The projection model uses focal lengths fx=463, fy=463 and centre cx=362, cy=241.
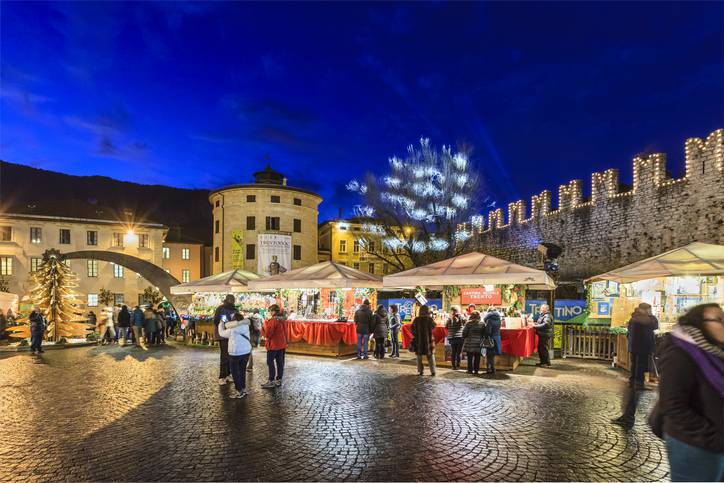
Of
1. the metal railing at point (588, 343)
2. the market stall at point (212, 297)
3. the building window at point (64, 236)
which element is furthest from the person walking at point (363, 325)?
the building window at point (64, 236)

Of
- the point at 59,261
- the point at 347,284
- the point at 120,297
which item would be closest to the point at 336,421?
the point at 347,284

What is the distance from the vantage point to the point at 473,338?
10.4 meters

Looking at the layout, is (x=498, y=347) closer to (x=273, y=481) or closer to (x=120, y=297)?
(x=273, y=481)

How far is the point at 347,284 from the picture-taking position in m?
14.0

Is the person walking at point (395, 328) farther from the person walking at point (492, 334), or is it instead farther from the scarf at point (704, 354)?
the scarf at point (704, 354)

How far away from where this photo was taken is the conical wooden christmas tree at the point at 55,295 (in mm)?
18219

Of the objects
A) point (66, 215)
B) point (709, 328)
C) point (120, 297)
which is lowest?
point (120, 297)

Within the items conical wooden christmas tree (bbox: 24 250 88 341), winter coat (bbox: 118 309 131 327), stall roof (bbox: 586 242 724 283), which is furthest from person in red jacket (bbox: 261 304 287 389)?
conical wooden christmas tree (bbox: 24 250 88 341)

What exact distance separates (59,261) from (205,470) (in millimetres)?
17728

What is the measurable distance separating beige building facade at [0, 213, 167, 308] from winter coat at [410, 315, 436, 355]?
3519 cm

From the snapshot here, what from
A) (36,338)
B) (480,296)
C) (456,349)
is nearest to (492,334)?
(456,349)

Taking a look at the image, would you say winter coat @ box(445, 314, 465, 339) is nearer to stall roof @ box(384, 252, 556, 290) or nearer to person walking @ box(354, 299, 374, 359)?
stall roof @ box(384, 252, 556, 290)

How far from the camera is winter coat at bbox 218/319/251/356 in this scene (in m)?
7.84

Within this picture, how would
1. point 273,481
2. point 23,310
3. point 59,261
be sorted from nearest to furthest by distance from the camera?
point 273,481 < point 59,261 < point 23,310
